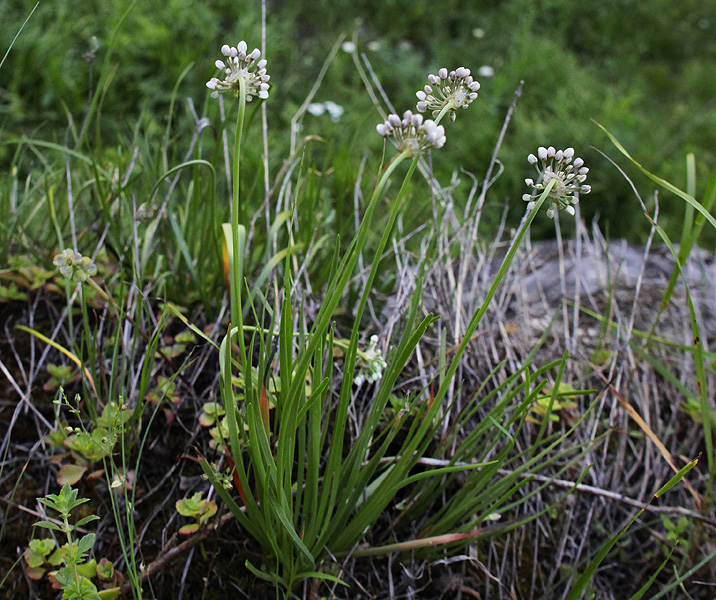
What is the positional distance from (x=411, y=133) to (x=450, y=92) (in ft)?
0.39

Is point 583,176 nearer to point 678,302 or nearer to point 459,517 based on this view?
point 459,517

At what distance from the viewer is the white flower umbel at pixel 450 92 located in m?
0.84

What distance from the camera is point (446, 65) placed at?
461cm

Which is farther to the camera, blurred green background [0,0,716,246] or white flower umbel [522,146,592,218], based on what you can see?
blurred green background [0,0,716,246]

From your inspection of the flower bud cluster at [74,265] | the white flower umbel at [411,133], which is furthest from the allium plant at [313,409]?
the flower bud cluster at [74,265]

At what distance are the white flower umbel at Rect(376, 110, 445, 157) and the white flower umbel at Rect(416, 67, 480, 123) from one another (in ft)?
0.19

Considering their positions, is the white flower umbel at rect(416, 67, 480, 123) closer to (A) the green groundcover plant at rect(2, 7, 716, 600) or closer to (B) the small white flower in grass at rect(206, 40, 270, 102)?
(A) the green groundcover plant at rect(2, 7, 716, 600)

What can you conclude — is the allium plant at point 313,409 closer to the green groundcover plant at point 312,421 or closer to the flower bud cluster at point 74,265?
the green groundcover plant at point 312,421

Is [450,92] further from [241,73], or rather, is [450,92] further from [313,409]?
[313,409]

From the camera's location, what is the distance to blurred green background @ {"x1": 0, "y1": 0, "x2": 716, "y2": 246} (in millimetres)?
3361

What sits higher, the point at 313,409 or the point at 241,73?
the point at 241,73

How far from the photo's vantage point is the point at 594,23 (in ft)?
16.9

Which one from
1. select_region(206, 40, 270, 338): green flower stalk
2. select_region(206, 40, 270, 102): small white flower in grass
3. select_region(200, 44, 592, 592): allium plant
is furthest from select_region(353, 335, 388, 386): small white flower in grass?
select_region(206, 40, 270, 102): small white flower in grass

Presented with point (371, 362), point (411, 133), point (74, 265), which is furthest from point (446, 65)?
point (411, 133)
